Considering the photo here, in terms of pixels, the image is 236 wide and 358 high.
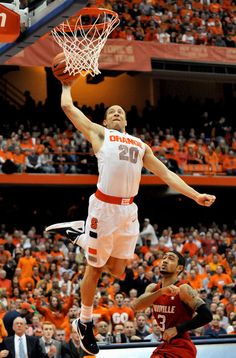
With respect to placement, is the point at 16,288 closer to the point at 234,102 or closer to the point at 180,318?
the point at 180,318

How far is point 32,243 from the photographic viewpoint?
19875 millimetres

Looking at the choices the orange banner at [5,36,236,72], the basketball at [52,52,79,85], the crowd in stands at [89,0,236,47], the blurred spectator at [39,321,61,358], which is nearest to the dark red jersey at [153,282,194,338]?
the basketball at [52,52,79,85]

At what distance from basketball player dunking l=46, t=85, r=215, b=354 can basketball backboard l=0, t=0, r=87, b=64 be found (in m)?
1.31

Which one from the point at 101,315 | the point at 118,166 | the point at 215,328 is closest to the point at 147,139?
the point at 101,315

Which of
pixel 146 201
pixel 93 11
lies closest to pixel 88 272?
pixel 93 11

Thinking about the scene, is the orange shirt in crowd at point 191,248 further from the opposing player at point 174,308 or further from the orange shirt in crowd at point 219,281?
the opposing player at point 174,308

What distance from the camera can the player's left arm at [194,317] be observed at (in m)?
7.63

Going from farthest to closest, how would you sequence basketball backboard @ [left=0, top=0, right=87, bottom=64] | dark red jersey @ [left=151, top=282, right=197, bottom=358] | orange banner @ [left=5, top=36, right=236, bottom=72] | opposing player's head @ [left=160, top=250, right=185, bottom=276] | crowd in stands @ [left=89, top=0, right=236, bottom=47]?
crowd in stands @ [left=89, top=0, right=236, bottom=47]
orange banner @ [left=5, top=36, right=236, bottom=72]
basketball backboard @ [left=0, top=0, right=87, bottom=64]
opposing player's head @ [left=160, top=250, right=185, bottom=276]
dark red jersey @ [left=151, top=282, right=197, bottom=358]

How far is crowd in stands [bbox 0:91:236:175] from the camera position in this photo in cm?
2364

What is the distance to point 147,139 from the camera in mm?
26703

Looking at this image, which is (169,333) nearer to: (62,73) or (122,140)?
(122,140)

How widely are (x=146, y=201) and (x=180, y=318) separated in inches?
829

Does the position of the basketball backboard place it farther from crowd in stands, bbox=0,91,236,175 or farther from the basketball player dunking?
crowd in stands, bbox=0,91,236,175

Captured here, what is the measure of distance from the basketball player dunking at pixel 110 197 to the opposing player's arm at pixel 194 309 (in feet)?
2.15
